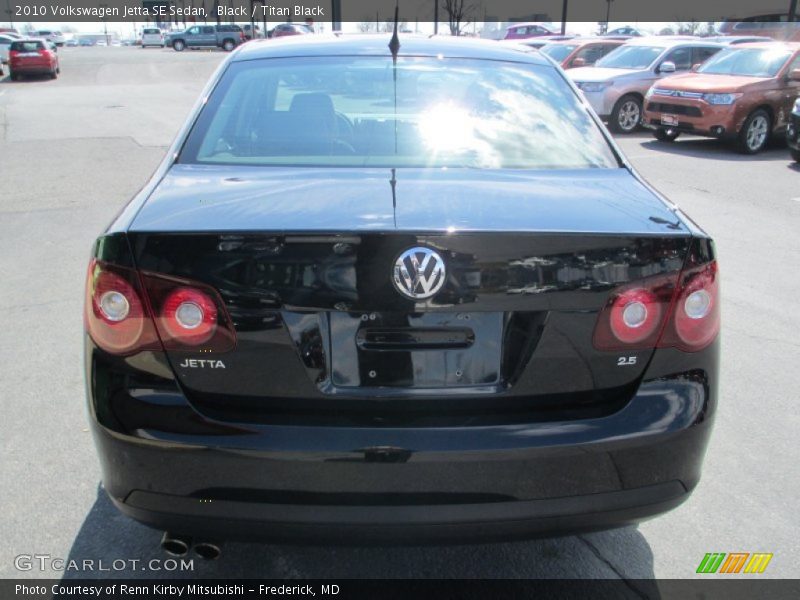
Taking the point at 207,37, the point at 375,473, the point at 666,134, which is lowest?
the point at 666,134

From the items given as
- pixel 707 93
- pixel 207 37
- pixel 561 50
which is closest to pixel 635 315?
pixel 707 93

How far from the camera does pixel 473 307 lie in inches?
77.4

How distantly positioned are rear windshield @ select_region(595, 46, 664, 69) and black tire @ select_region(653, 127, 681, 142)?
252cm

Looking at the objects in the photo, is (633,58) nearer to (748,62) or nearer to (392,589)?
(748,62)

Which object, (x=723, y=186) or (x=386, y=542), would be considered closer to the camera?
(x=386, y=542)

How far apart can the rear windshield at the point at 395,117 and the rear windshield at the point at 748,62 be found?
457 inches

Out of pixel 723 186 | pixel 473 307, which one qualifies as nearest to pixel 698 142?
pixel 723 186

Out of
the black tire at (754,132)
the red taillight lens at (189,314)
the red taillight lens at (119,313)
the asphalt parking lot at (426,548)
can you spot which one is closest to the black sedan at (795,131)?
the black tire at (754,132)

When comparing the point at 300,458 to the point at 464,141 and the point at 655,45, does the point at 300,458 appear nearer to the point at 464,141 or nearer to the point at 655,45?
the point at 464,141

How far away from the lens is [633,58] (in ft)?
53.0

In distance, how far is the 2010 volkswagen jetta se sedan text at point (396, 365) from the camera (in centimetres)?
195

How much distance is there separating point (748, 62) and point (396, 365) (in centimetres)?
1381

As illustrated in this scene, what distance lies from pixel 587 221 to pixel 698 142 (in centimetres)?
1347

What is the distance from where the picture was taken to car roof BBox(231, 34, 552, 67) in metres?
3.35
